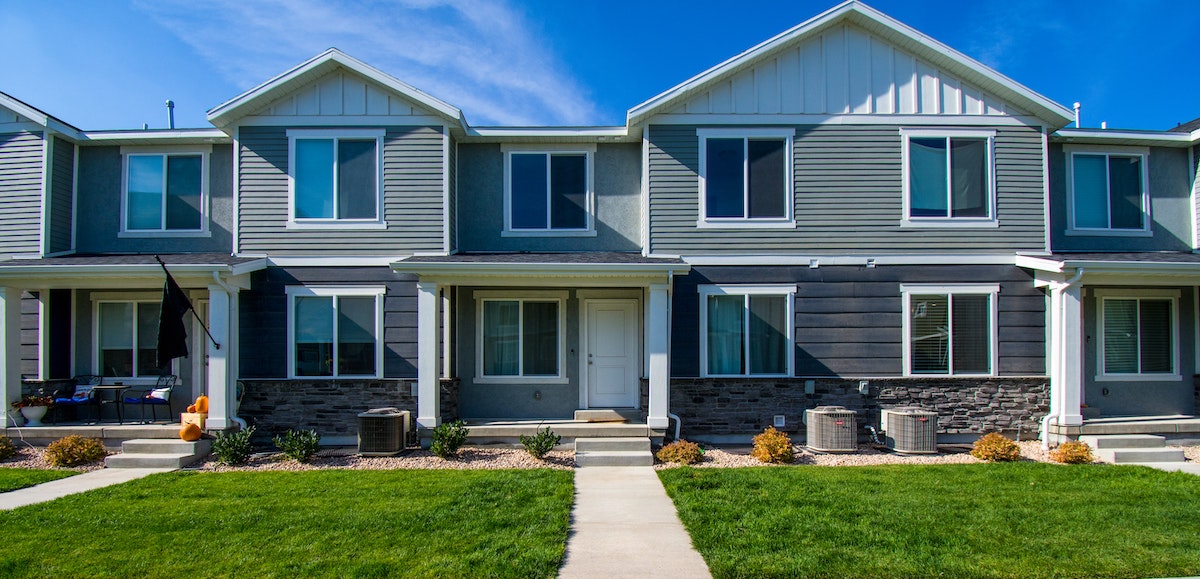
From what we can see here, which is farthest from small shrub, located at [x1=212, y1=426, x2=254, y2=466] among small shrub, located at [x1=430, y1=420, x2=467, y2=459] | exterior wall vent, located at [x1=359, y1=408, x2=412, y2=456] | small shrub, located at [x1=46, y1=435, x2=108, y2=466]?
small shrub, located at [x1=430, y1=420, x2=467, y2=459]

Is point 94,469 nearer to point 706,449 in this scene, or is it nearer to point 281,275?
point 281,275

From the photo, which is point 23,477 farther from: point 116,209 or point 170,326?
point 116,209

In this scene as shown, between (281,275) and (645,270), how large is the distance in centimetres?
583

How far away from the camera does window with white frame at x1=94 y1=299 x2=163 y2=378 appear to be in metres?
11.7

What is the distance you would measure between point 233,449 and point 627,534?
6.17m

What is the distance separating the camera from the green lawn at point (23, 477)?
8.16m

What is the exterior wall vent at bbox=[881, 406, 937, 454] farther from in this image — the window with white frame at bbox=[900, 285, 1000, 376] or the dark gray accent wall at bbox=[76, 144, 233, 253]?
the dark gray accent wall at bbox=[76, 144, 233, 253]

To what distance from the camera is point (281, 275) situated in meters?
11.2

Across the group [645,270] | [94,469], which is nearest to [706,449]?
[645,270]

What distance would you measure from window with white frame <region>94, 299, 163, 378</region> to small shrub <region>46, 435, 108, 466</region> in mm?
2014

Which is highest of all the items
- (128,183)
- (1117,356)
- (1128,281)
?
(128,183)

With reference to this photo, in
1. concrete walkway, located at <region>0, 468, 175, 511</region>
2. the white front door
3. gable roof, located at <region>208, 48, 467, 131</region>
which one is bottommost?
concrete walkway, located at <region>0, 468, 175, 511</region>

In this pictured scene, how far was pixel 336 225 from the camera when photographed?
11.2m

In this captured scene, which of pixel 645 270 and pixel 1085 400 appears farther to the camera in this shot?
pixel 1085 400
